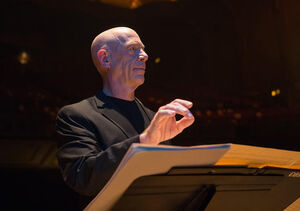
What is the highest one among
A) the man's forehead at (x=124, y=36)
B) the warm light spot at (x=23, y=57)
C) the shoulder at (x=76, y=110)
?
the man's forehead at (x=124, y=36)

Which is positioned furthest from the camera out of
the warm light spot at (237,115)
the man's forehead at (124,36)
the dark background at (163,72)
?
the warm light spot at (237,115)

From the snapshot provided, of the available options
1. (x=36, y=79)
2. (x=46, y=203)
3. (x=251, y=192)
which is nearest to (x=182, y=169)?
(x=251, y=192)

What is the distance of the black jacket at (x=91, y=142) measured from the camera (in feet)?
2.30

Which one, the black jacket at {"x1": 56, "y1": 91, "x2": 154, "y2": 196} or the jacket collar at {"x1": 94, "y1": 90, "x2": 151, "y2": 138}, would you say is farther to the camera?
the jacket collar at {"x1": 94, "y1": 90, "x2": 151, "y2": 138}

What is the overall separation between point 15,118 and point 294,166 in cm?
276

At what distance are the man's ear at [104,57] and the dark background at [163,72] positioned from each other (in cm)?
126

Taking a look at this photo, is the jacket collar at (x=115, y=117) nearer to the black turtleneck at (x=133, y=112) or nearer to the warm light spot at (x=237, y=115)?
the black turtleneck at (x=133, y=112)

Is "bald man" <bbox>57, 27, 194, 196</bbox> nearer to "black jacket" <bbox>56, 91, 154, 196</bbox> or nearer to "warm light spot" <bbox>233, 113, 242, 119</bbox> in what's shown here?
"black jacket" <bbox>56, 91, 154, 196</bbox>

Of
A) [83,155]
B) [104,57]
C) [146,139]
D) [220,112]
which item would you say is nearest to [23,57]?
[220,112]

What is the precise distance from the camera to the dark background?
2.98 meters

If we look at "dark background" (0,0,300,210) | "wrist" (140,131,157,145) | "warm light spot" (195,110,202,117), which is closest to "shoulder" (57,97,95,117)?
"wrist" (140,131,157,145)

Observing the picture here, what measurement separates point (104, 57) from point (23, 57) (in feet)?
14.8

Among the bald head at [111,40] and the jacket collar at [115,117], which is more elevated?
the bald head at [111,40]

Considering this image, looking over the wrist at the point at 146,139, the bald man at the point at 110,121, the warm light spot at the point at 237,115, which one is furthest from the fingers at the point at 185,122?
the warm light spot at the point at 237,115
